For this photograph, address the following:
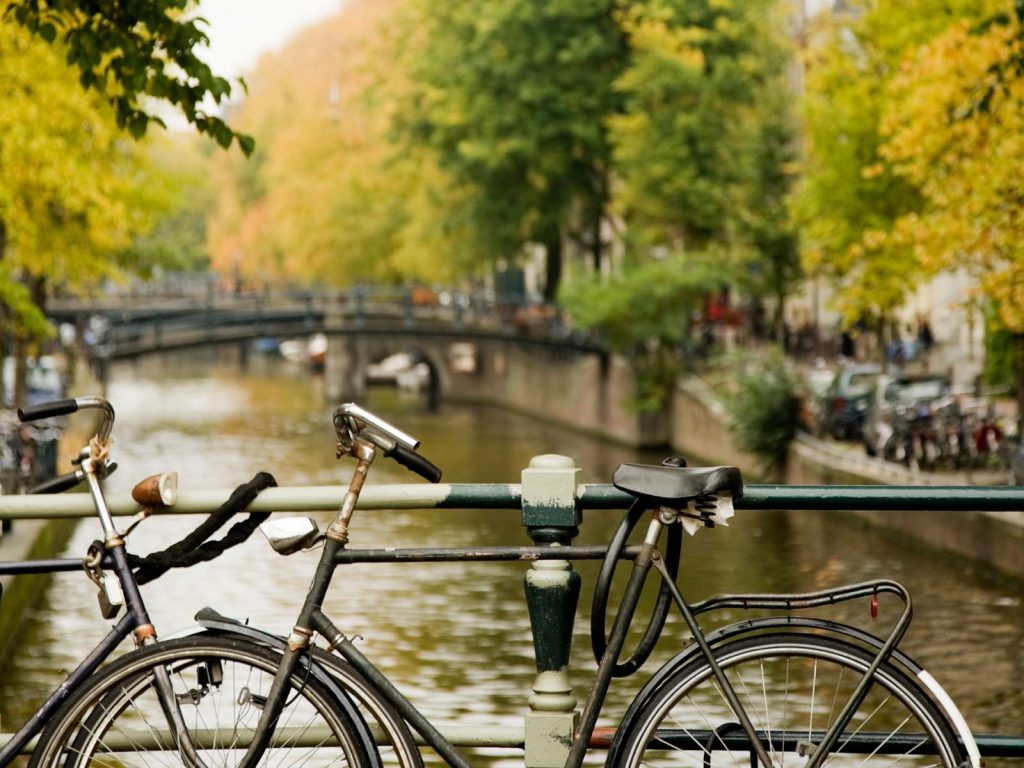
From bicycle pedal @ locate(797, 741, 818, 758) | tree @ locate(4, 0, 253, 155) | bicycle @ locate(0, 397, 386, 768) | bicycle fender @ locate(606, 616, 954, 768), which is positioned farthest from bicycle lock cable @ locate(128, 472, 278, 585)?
tree @ locate(4, 0, 253, 155)

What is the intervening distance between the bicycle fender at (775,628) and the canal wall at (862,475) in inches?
329

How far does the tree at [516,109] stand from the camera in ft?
129

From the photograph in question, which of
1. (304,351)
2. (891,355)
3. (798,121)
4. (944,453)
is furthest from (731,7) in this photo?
(304,351)

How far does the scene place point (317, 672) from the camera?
149 inches

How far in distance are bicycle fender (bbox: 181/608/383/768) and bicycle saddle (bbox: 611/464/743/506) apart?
2.15 ft

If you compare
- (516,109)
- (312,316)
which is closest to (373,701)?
(516,109)

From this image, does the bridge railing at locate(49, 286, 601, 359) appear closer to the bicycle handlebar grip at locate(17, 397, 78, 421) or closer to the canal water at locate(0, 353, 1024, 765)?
the canal water at locate(0, 353, 1024, 765)

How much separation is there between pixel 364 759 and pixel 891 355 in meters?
36.2

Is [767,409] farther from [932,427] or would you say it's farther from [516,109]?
[516,109]

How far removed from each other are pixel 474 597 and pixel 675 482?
14240mm

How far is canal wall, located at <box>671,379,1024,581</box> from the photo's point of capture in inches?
754

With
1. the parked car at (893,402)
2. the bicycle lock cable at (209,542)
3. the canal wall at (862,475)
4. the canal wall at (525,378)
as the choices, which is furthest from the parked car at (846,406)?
the bicycle lock cable at (209,542)

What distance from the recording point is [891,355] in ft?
128

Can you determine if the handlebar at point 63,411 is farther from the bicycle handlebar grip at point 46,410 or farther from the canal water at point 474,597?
the canal water at point 474,597
